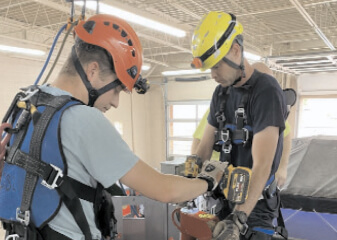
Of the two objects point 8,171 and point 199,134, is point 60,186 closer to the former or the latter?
point 8,171

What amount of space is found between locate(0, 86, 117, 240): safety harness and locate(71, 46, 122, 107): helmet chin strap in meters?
0.16

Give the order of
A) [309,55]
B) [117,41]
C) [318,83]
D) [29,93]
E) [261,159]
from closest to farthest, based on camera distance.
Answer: [29,93]
[117,41]
[261,159]
[309,55]
[318,83]

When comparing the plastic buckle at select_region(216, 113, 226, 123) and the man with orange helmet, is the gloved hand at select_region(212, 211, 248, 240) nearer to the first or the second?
the man with orange helmet

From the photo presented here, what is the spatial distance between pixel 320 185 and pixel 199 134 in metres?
4.04

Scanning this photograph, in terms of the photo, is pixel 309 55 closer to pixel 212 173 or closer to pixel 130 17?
pixel 130 17

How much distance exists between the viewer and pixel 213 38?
196 cm

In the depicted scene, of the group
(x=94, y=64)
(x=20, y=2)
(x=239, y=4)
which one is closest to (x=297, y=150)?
(x=239, y=4)

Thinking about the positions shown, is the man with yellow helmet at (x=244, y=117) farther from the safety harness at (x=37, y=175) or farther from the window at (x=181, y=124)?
the window at (x=181, y=124)

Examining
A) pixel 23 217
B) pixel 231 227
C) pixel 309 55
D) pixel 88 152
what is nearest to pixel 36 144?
pixel 88 152

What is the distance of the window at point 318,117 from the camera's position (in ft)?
39.3

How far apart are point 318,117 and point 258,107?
38.9ft

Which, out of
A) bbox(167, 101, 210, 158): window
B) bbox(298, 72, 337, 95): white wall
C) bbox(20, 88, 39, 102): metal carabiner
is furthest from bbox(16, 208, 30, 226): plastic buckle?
bbox(167, 101, 210, 158): window

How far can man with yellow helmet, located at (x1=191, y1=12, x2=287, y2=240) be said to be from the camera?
185 centimetres

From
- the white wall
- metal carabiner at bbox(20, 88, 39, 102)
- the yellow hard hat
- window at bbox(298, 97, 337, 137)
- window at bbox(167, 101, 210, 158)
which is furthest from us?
window at bbox(167, 101, 210, 158)
